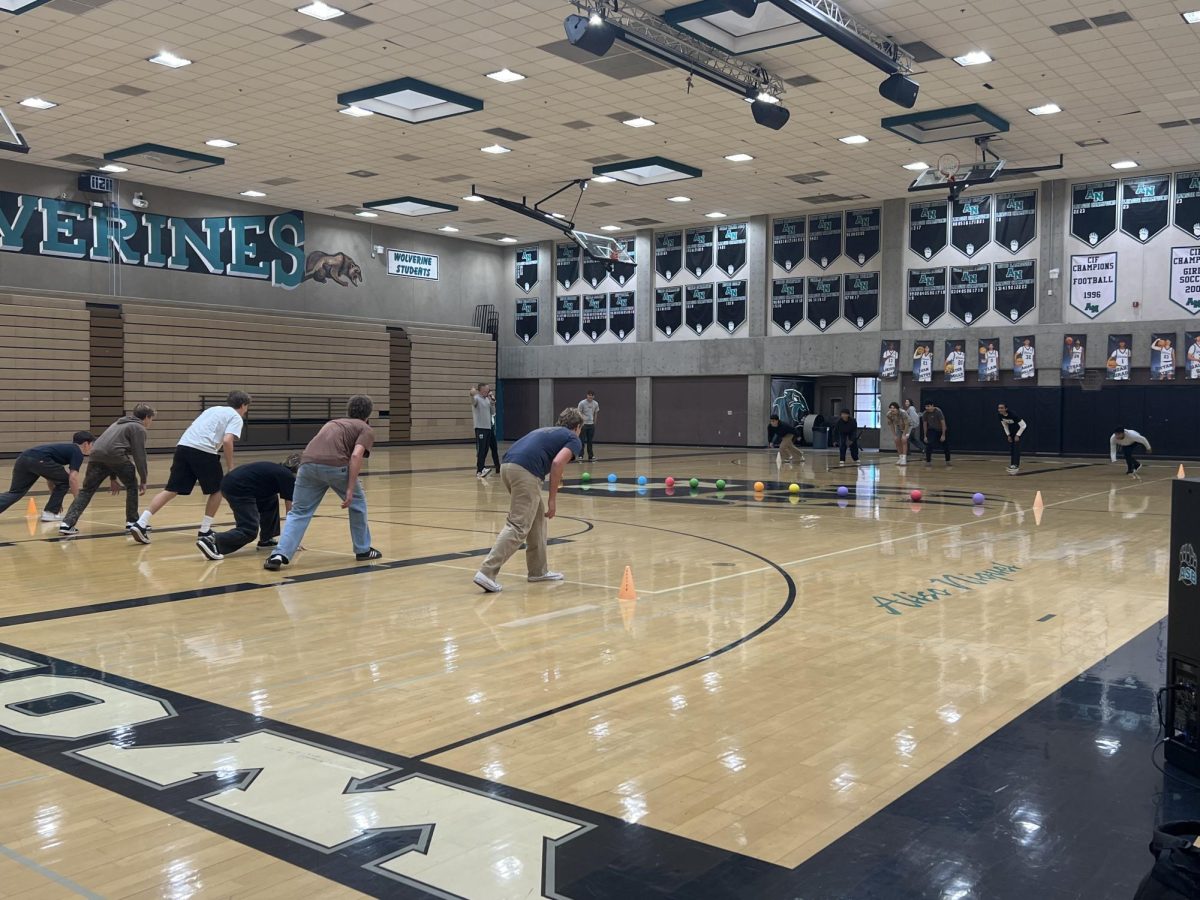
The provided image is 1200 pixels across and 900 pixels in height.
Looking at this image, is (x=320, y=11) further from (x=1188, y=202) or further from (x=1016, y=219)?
(x=1188, y=202)

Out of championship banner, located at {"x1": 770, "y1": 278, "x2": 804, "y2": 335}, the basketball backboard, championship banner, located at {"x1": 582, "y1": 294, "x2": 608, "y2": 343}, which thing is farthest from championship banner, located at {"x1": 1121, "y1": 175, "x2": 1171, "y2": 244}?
championship banner, located at {"x1": 582, "y1": 294, "x2": 608, "y2": 343}

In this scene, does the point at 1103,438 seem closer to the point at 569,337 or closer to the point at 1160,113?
the point at 1160,113

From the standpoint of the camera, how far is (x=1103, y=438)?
92.5 feet

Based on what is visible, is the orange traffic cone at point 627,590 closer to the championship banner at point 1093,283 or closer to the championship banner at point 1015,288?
the championship banner at point 1093,283

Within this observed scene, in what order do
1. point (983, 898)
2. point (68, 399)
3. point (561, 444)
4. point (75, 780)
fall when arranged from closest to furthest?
point (983, 898)
point (75, 780)
point (561, 444)
point (68, 399)

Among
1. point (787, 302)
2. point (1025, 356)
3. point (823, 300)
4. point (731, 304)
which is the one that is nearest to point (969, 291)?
point (1025, 356)

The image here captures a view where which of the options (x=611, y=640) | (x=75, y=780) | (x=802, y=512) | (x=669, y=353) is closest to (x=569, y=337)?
(x=669, y=353)

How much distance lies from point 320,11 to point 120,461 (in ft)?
28.2

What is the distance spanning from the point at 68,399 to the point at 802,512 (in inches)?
813

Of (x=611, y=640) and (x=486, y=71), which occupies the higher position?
(x=486, y=71)

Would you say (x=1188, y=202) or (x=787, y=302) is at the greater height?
(x=1188, y=202)

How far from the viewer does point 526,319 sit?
1559 inches

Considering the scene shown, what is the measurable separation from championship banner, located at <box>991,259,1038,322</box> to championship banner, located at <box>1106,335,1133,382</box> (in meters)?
2.31

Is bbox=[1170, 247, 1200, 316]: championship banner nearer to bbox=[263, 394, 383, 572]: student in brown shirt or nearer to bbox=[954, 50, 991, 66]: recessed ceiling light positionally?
bbox=[954, 50, 991, 66]: recessed ceiling light
